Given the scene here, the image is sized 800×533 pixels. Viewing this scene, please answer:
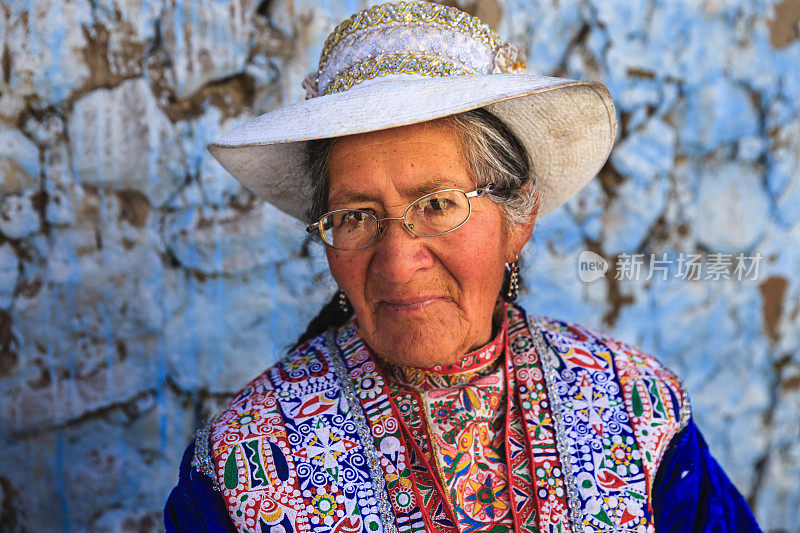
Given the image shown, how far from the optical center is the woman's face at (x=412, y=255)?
1.30 metres

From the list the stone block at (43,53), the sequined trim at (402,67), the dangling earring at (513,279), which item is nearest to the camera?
the sequined trim at (402,67)

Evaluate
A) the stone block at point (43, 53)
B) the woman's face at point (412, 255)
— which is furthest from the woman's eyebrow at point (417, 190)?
the stone block at point (43, 53)

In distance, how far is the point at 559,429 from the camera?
1.46 m

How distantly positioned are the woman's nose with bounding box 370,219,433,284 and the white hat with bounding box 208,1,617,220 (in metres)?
0.23

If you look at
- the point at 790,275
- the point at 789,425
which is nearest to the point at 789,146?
the point at 790,275

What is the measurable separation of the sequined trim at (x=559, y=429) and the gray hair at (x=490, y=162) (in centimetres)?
32

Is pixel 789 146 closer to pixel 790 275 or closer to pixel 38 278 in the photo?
pixel 790 275

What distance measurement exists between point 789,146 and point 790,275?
1.58 feet

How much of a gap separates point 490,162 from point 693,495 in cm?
90

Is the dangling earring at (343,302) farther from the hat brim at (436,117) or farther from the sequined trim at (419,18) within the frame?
the sequined trim at (419,18)

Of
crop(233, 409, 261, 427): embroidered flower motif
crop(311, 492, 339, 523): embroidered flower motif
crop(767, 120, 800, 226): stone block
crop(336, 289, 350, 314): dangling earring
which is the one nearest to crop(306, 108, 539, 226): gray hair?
crop(336, 289, 350, 314): dangling earring

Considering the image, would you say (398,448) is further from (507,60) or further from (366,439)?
(507,60)

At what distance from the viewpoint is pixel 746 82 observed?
2.34m

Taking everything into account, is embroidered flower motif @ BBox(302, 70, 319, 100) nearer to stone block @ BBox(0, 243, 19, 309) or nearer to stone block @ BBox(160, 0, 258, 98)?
stone block @ BBox(160, 0, 258, 98)
